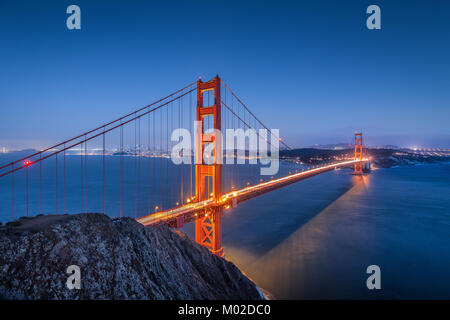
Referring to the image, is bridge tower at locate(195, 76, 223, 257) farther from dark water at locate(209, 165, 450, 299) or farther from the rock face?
the rock face

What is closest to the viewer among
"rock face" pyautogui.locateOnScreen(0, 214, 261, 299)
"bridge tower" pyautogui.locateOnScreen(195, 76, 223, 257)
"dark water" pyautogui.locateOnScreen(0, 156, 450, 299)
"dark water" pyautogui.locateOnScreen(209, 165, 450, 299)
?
"rock face" pyautogui.locateOnScreen(0, 214, 261, 299)

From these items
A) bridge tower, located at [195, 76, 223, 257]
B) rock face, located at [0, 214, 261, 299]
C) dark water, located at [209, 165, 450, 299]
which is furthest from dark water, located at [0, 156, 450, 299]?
rock face, located at [0, 214, 261, 299]

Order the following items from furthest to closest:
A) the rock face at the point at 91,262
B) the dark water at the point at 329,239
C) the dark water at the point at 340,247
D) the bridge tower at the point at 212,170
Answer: the bridge tower at the point at 212,170 < the dark water at the point at 329,239 < the dark water at the point at 340,247 < the rock face at the point at 91,262

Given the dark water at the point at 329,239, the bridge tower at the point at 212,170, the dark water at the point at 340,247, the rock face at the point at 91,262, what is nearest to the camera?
the rock face at the point at 91,262

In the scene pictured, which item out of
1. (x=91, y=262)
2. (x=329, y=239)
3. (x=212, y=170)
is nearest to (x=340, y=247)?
(x=329, y=239)

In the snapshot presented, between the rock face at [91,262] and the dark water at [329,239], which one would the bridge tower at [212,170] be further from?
the rock face at [91,262]

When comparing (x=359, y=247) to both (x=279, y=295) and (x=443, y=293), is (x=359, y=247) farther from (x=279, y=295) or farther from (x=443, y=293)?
(x=279, y=295)

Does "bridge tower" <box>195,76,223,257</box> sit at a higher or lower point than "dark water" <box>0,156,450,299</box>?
higher

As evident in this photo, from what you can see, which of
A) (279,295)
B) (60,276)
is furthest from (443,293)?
(60,276)

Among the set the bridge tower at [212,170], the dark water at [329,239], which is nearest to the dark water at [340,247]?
the dark water at [329,239]
